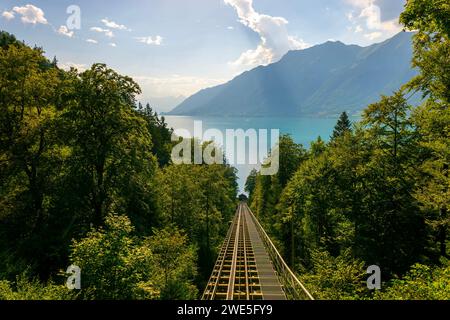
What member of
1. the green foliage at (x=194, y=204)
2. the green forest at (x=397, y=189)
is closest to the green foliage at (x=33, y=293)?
the green forest at (x=397, y=189)

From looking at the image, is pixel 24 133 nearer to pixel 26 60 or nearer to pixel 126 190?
pixel 26 60

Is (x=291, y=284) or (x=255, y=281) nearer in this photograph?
(x=291, y=284)

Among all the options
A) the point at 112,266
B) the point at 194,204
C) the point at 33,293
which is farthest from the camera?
the point at 194,204

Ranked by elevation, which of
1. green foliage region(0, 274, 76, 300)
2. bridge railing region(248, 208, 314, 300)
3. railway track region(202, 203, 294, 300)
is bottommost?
railway track region(202, 203, 294, 300)

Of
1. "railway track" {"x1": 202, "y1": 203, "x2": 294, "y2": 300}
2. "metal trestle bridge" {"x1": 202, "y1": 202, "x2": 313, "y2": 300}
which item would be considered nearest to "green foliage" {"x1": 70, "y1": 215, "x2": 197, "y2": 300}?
"metal trestle bridge" {"x1": 202, "y1": 202, "x2": 313, "y2": 300}

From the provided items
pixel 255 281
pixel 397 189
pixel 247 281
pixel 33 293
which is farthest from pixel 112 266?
pixel 397 189

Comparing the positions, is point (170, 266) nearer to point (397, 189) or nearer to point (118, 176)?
point (118, 176)

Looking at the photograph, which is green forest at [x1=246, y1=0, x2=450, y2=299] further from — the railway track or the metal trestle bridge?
the railway track

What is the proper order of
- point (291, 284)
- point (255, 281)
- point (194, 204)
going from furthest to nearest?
1. point (194, 204)
2. point (255, 281)
3. point (291, 284)

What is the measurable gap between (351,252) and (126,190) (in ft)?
50.6

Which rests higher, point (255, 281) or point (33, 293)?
point (33, 293)

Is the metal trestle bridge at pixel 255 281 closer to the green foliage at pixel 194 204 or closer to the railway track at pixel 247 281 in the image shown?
the railway track at pixel 247 281

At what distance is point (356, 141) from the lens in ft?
75.8
